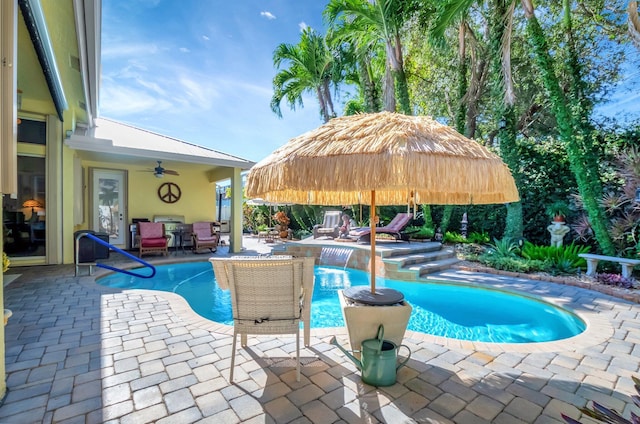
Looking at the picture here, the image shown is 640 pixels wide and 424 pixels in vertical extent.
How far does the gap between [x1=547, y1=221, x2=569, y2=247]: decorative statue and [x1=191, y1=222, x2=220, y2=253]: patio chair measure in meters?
10.7

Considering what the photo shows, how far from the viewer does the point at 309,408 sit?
239 cm

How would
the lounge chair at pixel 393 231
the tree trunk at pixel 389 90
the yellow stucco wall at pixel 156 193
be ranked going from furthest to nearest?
the tree trunk at pixel 389 90 < the yellow stucco wall at pixel 156 193 < the lounge chair at pixel 393 231

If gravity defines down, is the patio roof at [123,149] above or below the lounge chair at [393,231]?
above

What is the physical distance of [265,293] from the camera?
288 cm

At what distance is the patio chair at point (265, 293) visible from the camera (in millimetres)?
2844

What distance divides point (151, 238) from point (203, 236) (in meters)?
1.71

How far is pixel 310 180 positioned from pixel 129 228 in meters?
11.2

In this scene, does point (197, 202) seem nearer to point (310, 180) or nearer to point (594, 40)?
point (310, 180)

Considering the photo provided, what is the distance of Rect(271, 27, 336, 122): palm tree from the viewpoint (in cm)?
1398

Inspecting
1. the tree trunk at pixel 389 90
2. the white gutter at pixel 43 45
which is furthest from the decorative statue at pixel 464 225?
the white gutter at pixel 43 45

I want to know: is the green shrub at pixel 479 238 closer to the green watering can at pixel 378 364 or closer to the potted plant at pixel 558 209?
the potted plant at pixel 558 209

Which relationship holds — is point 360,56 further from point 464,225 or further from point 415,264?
point 415,264

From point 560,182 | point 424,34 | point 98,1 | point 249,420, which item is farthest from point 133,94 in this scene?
point 560,182

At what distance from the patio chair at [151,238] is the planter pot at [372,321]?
29.3 feet
